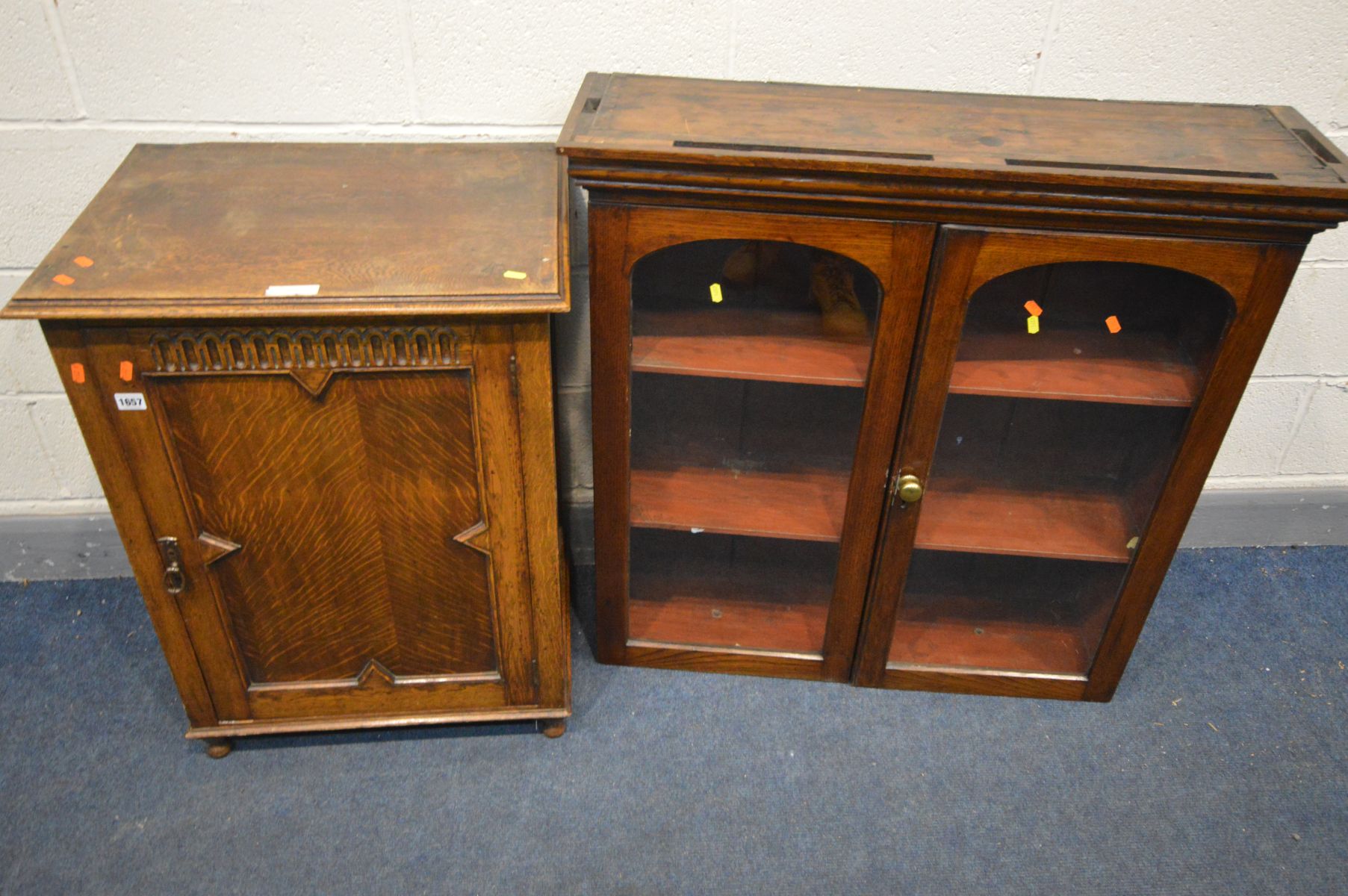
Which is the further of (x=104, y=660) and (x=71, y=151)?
(x=104, y=660)

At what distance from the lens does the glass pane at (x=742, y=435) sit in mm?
1610

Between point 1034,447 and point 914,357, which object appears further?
point 1034,447

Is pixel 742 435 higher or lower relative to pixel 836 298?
lower

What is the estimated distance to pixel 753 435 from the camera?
1861 mm

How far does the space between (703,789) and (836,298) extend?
3.04ft

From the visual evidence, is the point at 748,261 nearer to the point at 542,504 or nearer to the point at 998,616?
the point at 542,504

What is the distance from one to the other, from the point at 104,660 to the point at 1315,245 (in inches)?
101

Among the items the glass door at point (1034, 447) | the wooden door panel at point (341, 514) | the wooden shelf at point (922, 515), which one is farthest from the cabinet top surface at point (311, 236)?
the glass door at point (1034, 447)

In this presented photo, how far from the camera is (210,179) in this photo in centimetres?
157

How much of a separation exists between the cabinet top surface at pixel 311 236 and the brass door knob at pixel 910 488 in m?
0.70

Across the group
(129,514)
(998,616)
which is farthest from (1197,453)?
(129,514)

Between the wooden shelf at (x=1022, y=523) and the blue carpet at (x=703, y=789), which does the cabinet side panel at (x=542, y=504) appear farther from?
the wooden shelf at (x=1022, y=523)

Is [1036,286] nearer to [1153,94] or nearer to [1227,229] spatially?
[1227,229]

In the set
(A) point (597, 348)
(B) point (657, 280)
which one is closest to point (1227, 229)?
(B) point (657, 280)
